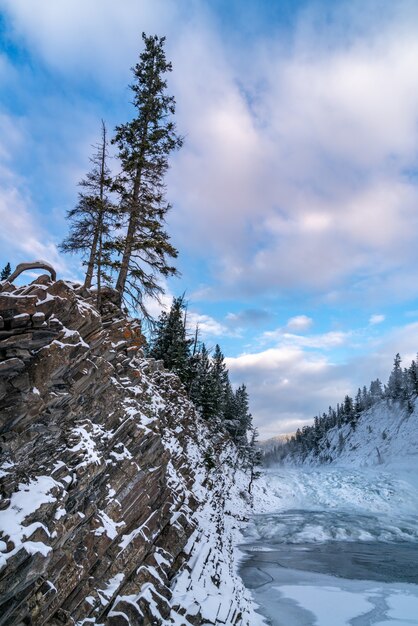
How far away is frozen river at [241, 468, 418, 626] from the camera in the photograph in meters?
15.8

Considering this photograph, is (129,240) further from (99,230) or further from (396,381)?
(396,381)

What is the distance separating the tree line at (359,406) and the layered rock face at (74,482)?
110 meters

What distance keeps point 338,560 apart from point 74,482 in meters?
25.3

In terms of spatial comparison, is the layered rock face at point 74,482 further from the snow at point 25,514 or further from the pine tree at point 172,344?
the pine tree at point 172,344

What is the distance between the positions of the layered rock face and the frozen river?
5279 millimetres

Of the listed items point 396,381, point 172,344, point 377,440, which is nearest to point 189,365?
point 172,344

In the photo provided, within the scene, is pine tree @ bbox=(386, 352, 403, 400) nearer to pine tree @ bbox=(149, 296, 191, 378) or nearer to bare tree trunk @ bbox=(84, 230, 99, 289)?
pine tree @ bbox=(149, 296, 191, 378)

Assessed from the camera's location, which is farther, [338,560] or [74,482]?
[338,560]

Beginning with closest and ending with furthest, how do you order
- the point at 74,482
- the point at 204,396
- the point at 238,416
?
the point at 74,482 → the point at 204,396 → the point at 238,416

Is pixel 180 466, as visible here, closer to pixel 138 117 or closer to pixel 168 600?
pixel 168 600

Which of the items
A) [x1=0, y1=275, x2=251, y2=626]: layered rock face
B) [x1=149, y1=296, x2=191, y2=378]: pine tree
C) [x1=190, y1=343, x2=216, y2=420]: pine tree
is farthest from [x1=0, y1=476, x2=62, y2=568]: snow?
[x1=190, y1=343, x2=216, y2=420]: pine tree

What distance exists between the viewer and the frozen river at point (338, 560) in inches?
622

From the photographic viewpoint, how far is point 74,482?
8.80 meters

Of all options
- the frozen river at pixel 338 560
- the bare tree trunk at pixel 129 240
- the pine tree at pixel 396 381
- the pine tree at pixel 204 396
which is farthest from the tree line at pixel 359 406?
the bare tree trunk at pixel 129 240
